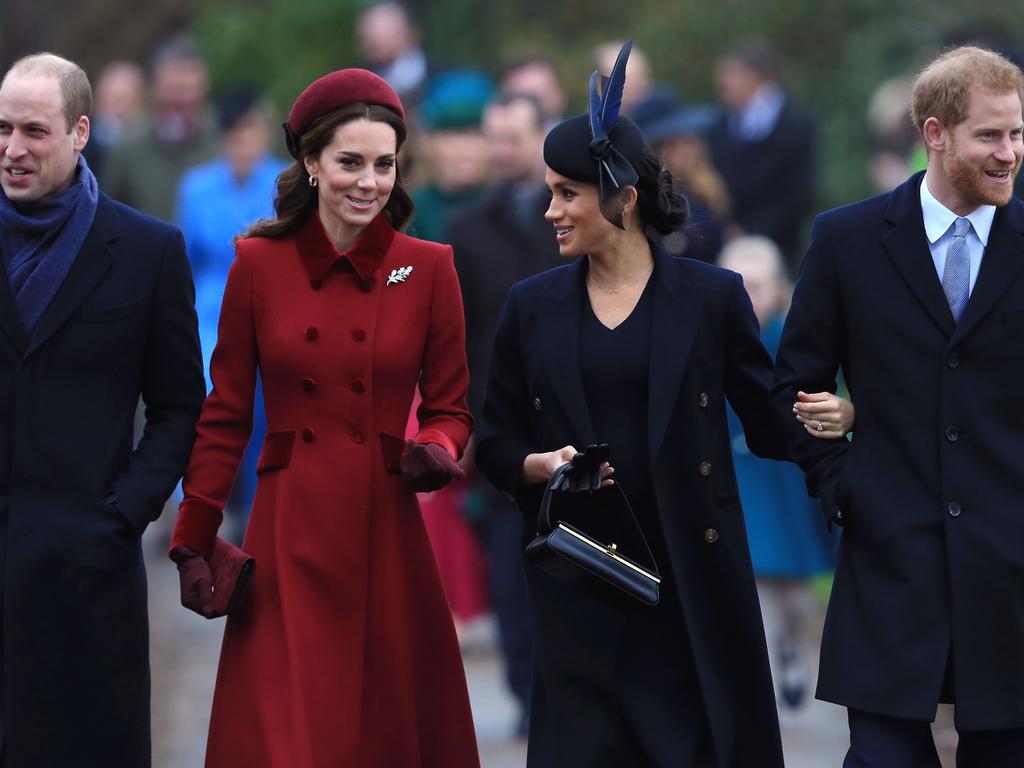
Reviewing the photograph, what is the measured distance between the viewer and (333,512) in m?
6.37

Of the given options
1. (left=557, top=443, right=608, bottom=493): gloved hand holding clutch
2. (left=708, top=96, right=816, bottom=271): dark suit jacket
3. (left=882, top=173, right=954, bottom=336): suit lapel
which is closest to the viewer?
(left=557, top=443, right=608, bottom=493): gloved hand holding clutch

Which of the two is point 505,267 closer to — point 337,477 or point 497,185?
point 497,185

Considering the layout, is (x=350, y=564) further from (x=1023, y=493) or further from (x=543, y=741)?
(x=1023, y=493)

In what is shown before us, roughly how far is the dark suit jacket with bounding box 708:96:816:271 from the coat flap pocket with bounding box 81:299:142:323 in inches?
333

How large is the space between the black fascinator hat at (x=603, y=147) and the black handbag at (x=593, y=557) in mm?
779

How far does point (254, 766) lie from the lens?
247 inches

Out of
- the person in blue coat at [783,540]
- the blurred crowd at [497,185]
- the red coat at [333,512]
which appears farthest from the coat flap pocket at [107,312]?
the person in blue coat at [783,540]

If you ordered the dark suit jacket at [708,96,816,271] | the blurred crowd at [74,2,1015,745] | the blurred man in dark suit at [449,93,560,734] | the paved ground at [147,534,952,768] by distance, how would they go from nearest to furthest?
the paved ground at [147,534,952,768], the blurred man in dark suit at [449,93,560,734], the blurred crowd at [74,2,1015,745], the dark suit jacket at [708,96,816,271]

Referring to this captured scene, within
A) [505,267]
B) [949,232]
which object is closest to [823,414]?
[949,232]

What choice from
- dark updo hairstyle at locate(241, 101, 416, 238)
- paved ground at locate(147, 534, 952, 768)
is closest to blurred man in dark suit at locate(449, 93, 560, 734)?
paved ground at locate(147, 534, 952, 768)

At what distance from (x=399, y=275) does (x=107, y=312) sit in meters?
0.81

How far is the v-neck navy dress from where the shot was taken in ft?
20.5

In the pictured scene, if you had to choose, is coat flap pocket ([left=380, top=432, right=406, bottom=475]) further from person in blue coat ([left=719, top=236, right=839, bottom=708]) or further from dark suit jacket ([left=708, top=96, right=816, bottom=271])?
dark suit jacket ([left=708, top=96, right=816, bottom=271])

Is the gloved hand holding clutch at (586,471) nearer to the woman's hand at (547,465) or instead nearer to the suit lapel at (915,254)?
the woman's hand at (547,465)
